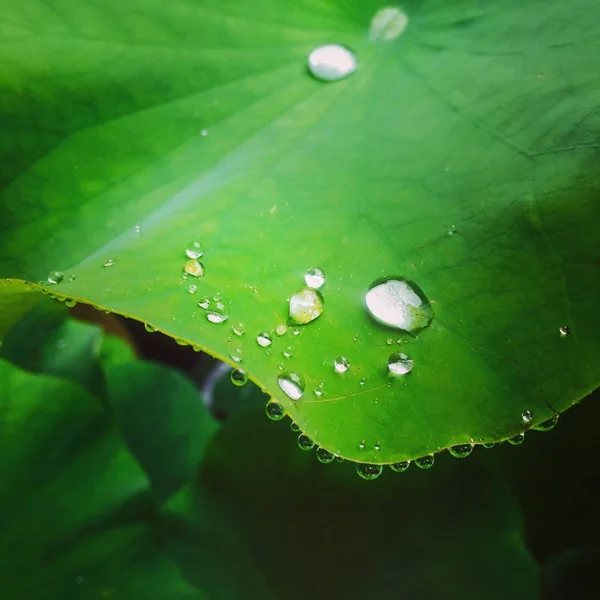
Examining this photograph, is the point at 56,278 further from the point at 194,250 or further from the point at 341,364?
the point at 341,364

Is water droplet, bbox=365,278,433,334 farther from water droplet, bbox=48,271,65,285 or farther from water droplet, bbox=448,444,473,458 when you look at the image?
water droplet, bbox=48,271,65,285

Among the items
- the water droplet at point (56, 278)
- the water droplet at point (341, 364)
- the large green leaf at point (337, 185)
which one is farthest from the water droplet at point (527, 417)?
the water droplet at point (56, 278)

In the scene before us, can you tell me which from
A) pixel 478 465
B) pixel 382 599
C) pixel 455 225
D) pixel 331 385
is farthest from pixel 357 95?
pixel 382 599

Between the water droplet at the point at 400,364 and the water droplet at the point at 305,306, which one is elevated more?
the water droplet at the point at 305,306

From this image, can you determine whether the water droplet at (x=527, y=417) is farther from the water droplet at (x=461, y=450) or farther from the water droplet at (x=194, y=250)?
the water droplet at (x=194, y=250)

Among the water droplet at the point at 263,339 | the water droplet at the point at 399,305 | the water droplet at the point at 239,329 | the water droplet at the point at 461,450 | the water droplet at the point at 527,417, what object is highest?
the water droplet at the point at 239,329

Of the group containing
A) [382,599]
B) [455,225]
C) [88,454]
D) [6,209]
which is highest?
[6,209]

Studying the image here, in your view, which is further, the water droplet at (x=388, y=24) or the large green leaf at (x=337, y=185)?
the water droplet at (x=388, y=24)

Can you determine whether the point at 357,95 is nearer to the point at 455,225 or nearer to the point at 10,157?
the point at 455,225
